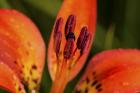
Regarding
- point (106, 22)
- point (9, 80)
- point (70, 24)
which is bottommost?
point (9, 80)

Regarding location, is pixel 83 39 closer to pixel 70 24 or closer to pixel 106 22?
pixel 70 24

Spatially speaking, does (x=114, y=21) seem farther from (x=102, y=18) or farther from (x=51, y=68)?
(x=51, y=68)

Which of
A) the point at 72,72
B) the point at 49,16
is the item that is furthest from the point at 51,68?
the point at 49,16

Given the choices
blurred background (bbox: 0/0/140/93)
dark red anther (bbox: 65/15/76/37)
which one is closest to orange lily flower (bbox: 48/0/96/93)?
dark red anther (bbox: 65/15/76/37)

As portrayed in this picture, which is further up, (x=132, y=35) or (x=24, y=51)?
(x=132, y=35)

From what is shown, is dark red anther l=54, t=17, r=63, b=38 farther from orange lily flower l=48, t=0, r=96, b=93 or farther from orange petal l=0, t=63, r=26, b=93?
orange petal l=0, t=63, r=26, b=93

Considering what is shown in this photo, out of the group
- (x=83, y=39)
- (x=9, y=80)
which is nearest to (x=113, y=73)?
(x=83, y=39)
